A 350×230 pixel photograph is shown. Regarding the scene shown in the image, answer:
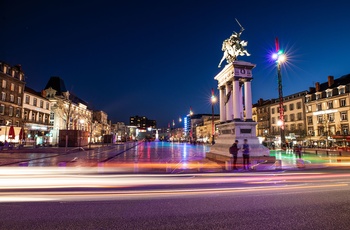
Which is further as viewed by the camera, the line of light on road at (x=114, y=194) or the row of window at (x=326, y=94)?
the row of window at (x=326, y=94)

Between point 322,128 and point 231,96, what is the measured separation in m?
42.3

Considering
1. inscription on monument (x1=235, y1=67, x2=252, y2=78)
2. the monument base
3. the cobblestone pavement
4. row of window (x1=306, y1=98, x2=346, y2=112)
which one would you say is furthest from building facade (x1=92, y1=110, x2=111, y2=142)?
inscription on monument (x1=235, y1=67, x2=252, y2=78)

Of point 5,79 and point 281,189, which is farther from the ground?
point 5,79

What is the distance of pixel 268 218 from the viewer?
Answer: 17.4ft

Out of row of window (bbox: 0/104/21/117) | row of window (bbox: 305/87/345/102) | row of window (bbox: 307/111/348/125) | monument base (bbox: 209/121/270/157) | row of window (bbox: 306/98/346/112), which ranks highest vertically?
row of window (bbox: 305/87/345/102)

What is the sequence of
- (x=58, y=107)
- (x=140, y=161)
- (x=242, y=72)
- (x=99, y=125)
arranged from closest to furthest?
(x=140, y=161)
(x=242, y=72)
(x=58, y=107)
(x=99, y=125)

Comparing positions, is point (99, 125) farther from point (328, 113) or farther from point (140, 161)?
point (140, 161)

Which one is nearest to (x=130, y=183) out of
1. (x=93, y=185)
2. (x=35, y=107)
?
(x=93, y=185)

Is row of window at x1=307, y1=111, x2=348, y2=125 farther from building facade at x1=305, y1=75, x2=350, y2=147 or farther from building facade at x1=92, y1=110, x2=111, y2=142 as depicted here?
building facade at x1=92, y1=110, x2=111, y2=142

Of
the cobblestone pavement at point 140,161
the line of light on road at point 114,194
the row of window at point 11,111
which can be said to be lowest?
the cobblestone pavement at point 140,161

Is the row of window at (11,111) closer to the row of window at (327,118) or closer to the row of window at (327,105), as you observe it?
the row of window at (327,118)

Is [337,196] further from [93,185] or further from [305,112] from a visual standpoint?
A: [305,112]

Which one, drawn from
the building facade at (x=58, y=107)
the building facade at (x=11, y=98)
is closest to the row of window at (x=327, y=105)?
the building facade at (x=58, y=107)

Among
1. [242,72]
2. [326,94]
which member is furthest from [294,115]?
[242,72]
